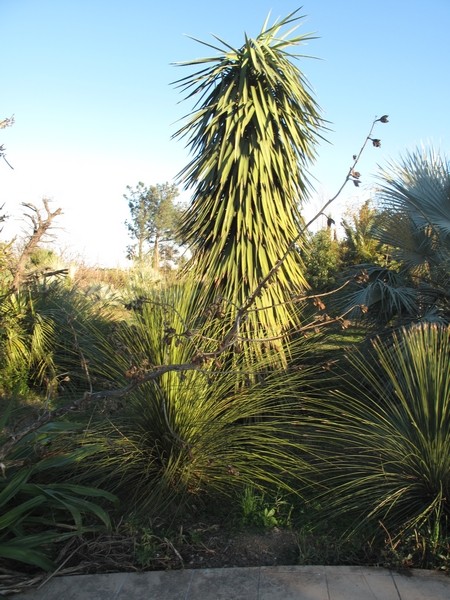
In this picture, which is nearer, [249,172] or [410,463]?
[410,463]

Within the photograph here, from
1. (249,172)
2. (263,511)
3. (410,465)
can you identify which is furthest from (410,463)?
(249,172)

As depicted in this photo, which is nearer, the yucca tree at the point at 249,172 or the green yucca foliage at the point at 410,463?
the green yucca foliage at the point at 410,463

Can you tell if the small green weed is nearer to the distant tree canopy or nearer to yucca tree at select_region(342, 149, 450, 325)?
yucca tree at select_region(342, 149, 450, 325)

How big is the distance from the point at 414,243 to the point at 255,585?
487 centimetres

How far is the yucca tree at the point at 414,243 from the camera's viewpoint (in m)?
6.29

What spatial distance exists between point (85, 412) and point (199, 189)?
3.00m

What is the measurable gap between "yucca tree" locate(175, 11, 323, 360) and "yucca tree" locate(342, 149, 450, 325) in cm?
94

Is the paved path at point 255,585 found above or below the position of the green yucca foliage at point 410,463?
below

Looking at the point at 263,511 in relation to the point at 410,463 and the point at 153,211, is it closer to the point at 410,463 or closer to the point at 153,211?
the point at 410,463

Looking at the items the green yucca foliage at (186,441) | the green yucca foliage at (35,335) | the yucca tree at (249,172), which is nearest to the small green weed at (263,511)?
the green yucca foliage at (186,441)

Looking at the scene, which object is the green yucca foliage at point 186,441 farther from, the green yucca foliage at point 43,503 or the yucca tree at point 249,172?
the yucca tree at point 249,172

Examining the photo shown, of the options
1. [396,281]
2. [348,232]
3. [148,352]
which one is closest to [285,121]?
[396,281]

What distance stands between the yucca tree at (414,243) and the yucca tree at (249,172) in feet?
3.09

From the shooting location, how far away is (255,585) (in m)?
3.15
